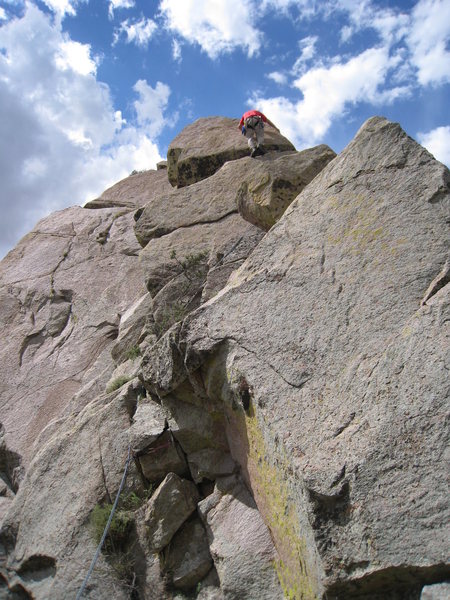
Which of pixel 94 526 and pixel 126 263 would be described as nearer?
pixel 94 526

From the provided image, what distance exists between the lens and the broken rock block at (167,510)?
268 inches

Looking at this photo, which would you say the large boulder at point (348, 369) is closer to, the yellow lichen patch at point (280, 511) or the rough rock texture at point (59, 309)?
the yellow lichen patch at point (280, 511)

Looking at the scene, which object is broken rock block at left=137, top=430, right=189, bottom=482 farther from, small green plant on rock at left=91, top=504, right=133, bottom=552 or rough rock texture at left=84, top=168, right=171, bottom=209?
rough rock texture at left=84, top=168, right=171, bottom=209

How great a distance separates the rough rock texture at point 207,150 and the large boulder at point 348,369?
6615mm

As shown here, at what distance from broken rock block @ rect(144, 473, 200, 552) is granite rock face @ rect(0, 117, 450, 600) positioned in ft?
0.06

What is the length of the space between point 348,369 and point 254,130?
9.01 metres

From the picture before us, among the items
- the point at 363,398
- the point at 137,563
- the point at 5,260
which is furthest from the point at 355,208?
the point at 5,260

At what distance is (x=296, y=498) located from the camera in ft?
17.2

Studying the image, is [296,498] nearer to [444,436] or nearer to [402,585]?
[402,585]

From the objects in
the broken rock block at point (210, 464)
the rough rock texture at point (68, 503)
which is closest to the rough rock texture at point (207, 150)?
the rough rock texture at point (68, 503)

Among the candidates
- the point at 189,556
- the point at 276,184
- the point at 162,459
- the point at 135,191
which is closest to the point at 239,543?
the point at 189,556

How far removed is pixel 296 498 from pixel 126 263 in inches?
377

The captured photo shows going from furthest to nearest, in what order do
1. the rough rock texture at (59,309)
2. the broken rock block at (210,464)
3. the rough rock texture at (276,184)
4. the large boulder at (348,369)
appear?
1. the rough rock texture at (59,309)
2. the rough rock texture at (276,184)
3. the broken rock block at (210,464)
4. the large boulder at (348,369)

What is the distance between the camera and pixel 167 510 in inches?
272
